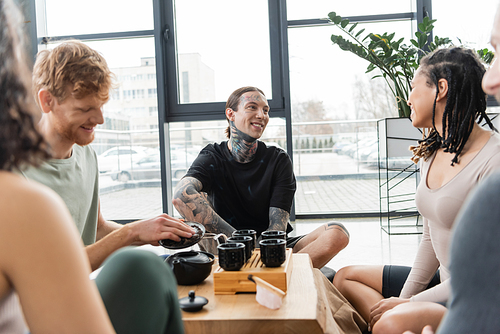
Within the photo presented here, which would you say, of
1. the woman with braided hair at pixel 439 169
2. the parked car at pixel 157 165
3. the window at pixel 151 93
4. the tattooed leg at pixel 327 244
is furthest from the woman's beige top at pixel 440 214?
the window at pixel 151 93

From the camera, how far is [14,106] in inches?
21.4

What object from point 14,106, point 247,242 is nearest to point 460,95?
point 247,242

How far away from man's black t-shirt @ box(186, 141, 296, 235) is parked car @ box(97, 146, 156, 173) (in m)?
2.08

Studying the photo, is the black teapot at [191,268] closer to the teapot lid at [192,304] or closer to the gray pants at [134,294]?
the teapot lid at [192,304]

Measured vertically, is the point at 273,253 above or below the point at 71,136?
below

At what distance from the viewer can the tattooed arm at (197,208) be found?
205cm

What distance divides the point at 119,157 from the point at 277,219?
106 inches

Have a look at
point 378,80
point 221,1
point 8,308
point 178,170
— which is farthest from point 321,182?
point 8,308

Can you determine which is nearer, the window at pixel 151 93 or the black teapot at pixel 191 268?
the black teapot at pixel 191 268

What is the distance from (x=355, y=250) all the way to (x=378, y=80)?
194 cm

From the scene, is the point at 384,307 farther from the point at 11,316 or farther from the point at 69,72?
the point at 69,72

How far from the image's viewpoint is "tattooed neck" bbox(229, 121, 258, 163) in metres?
2.32

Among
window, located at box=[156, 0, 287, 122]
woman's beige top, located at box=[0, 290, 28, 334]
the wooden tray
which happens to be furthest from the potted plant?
woman's beige top, located at box=[0, 290, 28, 334]

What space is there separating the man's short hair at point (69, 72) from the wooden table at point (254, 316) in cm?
84
